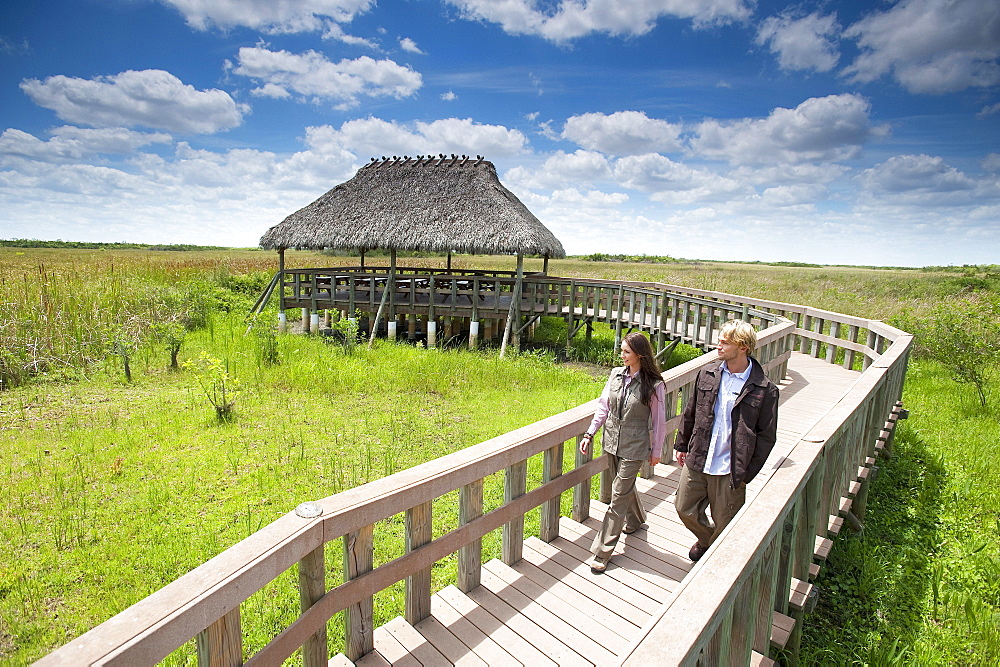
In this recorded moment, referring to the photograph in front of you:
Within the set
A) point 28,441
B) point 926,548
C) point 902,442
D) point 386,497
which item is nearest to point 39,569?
point 28,441

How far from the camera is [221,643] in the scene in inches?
75.3

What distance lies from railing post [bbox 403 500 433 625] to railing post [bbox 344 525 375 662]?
9.5 inches

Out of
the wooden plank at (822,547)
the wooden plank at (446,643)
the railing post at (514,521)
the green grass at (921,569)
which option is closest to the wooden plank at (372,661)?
the wooden plank at (446,643)

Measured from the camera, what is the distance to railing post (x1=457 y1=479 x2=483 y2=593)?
2.94 m

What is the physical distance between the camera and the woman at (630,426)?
11.2 ft

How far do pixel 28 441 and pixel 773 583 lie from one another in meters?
8.75

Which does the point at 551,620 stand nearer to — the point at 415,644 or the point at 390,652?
the point at 415,644

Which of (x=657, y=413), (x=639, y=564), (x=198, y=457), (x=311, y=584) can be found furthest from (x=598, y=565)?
(x=198, y=457)

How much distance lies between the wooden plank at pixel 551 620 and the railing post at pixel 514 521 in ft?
0.48

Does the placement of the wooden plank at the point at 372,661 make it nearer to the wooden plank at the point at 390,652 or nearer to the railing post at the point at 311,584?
the wooden plank at the point at 390,652

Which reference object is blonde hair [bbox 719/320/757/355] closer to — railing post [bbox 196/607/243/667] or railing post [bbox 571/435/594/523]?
railing post [bbox 571/435/594/523]

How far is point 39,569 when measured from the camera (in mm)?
4602

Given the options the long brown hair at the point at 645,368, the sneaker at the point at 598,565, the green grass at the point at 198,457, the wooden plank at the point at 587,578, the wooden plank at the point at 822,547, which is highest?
the long brown hair at the point at 645,368

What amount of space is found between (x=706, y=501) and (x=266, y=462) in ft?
17.8
